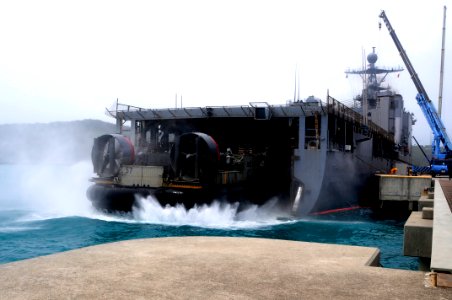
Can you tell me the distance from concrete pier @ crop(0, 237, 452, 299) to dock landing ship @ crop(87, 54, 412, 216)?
487 inches

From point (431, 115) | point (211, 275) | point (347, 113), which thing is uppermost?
point (431, 115)

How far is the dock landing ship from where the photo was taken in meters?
19.2

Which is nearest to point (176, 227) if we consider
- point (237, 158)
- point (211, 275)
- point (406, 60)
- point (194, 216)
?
point (194, 216)

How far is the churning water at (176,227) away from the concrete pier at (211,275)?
735 centimetres

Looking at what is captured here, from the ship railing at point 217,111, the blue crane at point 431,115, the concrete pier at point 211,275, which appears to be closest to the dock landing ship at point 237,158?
the ship railing at point 217,111

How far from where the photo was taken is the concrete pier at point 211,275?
409cm

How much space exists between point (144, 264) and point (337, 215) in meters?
19.1

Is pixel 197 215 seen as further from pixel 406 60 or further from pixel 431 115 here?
pixel 406 60

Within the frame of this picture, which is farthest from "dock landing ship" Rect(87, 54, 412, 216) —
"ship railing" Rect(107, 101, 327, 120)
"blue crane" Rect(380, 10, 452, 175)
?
"blue crane" Rect(380, 10, 452, 175)

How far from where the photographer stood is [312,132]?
74.4 ft

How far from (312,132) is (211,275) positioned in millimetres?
18629

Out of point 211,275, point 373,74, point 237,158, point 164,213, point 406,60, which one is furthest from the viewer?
point 373,74

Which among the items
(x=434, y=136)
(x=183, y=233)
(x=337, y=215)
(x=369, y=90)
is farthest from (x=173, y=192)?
(x=369, y=90)

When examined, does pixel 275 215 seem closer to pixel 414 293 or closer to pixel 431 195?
pixel 431 195
